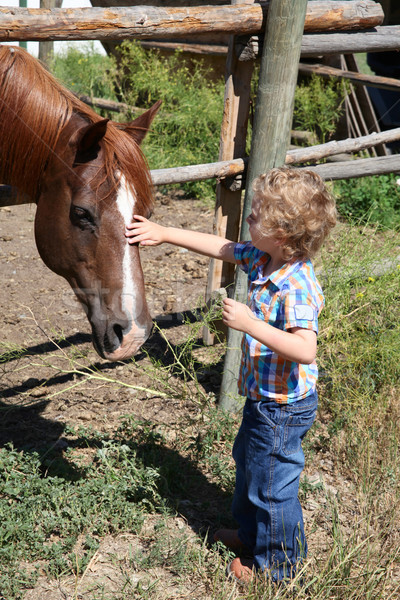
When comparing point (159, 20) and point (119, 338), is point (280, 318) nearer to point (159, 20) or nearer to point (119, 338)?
point (119, 338)

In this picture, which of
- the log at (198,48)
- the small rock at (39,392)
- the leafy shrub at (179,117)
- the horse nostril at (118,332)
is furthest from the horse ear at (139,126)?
the log at (198,48)

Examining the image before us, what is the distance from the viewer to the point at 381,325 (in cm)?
346

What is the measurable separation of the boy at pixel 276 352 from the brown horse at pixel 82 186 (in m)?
0.12

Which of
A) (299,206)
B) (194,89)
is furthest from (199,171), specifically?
(194,89)

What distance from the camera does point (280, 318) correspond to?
2.03 metres

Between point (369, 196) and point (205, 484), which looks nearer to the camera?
point (205, 484)

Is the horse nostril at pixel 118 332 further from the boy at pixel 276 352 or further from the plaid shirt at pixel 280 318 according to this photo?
the plaid shirt at pixel 280 318

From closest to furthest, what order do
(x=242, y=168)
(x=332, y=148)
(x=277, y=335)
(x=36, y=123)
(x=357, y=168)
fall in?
1. (x=277, y=335)
2. (x=36, y=123)
3. (x=242, y=168)
4. (x=332, y=148)
5. (x=357, y=168)

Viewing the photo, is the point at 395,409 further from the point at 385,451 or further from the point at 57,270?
the point at 57,270

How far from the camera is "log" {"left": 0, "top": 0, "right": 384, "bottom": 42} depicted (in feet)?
7.72

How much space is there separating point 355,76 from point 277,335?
19.9ft

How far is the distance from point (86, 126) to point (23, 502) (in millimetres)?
1611

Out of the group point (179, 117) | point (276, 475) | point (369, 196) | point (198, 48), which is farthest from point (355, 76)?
point (276, 475)

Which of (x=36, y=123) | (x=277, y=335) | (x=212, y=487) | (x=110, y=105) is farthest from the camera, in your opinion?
(x=110, y=105)
